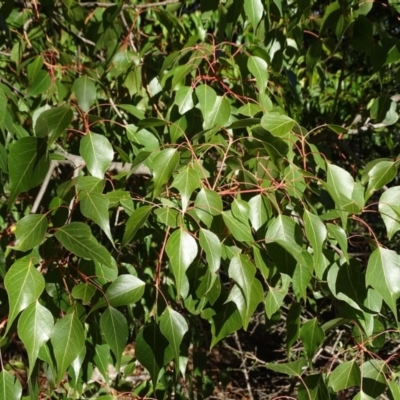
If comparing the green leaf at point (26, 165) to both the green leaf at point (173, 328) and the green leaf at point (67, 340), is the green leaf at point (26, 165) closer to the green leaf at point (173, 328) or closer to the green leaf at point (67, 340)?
the green leaf at point (67, 340)

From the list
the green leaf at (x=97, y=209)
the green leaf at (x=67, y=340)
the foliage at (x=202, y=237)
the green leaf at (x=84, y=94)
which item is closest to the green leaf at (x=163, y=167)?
the foliage at (x=202, y=237)

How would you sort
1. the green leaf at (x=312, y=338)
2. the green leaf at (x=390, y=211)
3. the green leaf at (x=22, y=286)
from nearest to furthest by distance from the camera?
the green leaf at (x=22, y=286) → the green leaf at (x=390, y=211) → the green leaf at (x=312, y=338)

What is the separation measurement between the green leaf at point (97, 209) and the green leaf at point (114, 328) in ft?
0.53

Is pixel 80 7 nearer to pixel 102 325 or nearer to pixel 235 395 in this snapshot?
pixel 102 325

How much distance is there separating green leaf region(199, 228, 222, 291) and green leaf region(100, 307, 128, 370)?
23 centimetres

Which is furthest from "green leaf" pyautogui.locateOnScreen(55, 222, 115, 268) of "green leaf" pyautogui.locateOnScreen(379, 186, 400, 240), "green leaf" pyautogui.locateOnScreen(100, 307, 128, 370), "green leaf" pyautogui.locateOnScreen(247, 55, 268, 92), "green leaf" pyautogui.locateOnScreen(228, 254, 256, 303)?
"green leaf" pyautogui.locateOnScreen(247, 55, 268, 92)

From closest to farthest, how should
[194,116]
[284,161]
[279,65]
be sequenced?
[284,161]
[194,116]
[279,65]

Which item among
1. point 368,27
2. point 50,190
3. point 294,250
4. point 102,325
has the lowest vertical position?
point 50,190

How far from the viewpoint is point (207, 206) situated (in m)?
1.29

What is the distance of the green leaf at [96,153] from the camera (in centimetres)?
145

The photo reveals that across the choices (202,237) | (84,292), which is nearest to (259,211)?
(202,237)

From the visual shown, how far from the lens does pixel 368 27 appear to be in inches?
75.8

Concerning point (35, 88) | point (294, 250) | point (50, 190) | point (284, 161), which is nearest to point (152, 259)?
point (50, 190)

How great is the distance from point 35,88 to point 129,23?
2.61ft
